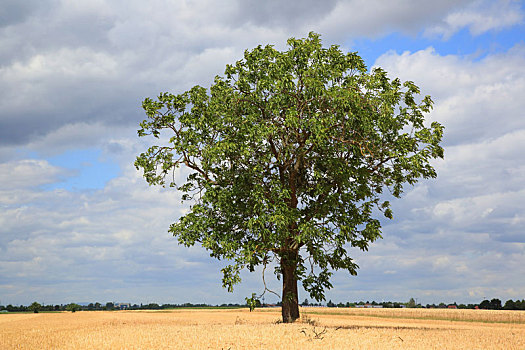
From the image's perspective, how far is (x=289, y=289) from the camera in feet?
92.8

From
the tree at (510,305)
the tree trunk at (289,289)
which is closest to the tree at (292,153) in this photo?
the tree trunk at (289,289)

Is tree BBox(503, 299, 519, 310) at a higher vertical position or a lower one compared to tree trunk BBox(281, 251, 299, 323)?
lower

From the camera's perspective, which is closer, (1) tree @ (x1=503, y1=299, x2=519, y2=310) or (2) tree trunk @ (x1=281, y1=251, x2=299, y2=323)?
(2) tree trunk @ (x1=281, y1=251, x2=299, y2=323)

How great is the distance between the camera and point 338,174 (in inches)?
1037

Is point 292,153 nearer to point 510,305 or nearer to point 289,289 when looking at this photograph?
point 289,289

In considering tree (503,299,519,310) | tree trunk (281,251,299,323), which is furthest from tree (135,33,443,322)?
tree (503,299,519,310)

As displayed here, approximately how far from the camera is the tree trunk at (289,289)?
91.7ft

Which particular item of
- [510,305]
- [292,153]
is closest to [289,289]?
[292,153]

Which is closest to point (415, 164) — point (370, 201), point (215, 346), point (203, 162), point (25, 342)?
point (370, 201)

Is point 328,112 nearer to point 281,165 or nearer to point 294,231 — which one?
point 281,165

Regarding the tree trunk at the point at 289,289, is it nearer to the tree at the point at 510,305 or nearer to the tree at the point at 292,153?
the tree at the point at 292,153

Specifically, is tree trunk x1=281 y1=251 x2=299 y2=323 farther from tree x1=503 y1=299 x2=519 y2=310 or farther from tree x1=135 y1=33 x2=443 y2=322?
tree x1=503 y1=299 x2=519 y2=310

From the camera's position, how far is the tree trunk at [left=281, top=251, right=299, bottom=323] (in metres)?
27.9

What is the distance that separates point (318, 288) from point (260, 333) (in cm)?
914
